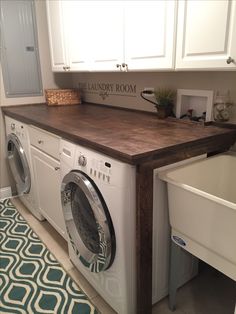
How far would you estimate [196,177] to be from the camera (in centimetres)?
134

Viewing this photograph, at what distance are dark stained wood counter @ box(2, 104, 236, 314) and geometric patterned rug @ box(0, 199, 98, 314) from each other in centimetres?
46

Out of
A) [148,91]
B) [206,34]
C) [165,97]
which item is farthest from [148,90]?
[206,34]

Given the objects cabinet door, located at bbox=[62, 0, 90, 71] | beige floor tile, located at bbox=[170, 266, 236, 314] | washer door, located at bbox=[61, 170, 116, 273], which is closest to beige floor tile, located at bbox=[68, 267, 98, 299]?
washer door, located at bbox=[61, 170, 116, 273]

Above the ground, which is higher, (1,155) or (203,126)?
(203,126)

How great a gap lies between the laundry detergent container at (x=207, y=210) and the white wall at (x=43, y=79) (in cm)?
200

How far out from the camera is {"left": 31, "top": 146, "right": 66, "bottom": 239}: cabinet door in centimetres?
179

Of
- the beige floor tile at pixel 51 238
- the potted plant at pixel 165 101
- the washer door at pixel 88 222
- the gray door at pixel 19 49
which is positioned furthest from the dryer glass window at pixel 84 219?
the gray door at pixel 19 49

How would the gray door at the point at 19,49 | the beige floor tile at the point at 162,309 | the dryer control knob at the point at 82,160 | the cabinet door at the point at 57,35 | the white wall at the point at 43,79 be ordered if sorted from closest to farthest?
1. the dryer control knob at the point at 82,160
2. the beige floor tile at the point at 162,309
3. the cabinet door at the point at 57,35
4. the gray door at the point at 19,49
5. the white wall at the point at 43,79

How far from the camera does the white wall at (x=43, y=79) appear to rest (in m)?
2.54

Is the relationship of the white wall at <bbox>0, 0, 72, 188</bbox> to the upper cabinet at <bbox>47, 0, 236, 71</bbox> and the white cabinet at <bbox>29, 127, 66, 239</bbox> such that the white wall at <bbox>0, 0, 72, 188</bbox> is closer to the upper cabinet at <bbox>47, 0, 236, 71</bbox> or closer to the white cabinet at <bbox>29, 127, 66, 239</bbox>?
the upper cabinet at <bbox>47, 0, 236, 71</bbox>

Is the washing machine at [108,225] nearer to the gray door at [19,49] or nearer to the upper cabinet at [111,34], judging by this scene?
the upper cabinet at [111,34]

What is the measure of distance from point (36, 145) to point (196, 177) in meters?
1.24

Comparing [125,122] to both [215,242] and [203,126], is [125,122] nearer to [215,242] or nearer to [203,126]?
[203,126]

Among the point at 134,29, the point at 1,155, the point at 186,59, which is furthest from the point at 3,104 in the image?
the point at 186,59
